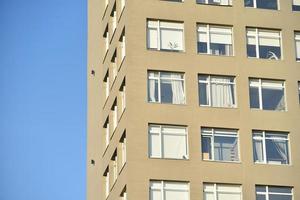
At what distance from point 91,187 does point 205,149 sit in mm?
17595

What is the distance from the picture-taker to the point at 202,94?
5906 cm

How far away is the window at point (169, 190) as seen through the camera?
55906 millimetres

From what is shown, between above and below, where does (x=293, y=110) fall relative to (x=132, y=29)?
below

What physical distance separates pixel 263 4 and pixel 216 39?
410cm

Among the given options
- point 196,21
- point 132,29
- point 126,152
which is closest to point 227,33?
point 196,21

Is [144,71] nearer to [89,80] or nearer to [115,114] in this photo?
[115,114]

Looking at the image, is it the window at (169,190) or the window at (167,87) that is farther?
the window at (167,87)

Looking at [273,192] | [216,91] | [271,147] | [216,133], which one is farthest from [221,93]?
[273,192]

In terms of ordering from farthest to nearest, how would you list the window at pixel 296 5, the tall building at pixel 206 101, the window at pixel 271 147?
1. the window at pixel 296 5
2. the window at pixel 271 147
3. the tall building at pixel 206 101

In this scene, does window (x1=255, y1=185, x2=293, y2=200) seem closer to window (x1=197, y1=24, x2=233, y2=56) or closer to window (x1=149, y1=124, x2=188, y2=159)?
window (x1=149, y1=124, x2=188, y2=159)

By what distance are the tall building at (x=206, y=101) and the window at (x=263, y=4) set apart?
0.24ft

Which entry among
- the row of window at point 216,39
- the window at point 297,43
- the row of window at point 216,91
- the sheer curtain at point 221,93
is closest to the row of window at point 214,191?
the row of window at point 216,91

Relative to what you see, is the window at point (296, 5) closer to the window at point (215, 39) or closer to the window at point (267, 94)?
the window at point (215, 39)

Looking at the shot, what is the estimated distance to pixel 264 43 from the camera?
2414 inches
